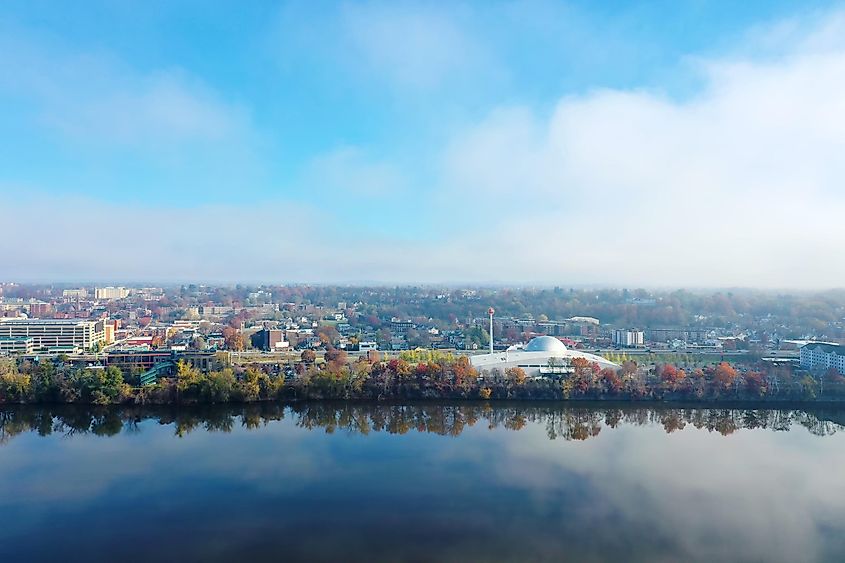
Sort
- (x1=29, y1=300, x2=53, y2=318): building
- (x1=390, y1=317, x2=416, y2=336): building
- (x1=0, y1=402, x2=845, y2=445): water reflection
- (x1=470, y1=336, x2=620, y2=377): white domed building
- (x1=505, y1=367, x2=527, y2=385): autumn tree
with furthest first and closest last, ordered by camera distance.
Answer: (x1=29, y1=300, x2=53, y2=318): building < (x1=390, y1=317, x2=416, y2=336): building < (x1=470, y1=336, x2=620, y2=377): white domed building < (x1=505, y1=367, x2=527, y2=385): autumn tree < (x1=0, y1=402, x2=845, y2=445): water reflection

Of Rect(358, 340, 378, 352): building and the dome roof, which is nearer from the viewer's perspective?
the dome roof

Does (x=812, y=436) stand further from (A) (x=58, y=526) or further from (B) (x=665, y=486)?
(A) (x=58, y=526)

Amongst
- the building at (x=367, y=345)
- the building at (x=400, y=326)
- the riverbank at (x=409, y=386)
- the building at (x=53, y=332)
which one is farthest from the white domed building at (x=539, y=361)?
the building at (x=53, y=332)

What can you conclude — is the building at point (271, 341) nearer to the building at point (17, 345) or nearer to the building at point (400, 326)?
the building at point (400, 326)

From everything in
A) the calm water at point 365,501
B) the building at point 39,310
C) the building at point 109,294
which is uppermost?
the building at point 109,294

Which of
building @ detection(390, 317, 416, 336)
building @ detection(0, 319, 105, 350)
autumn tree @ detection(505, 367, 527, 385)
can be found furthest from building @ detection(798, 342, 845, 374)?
building @ detection(0, 319, 105, 350)

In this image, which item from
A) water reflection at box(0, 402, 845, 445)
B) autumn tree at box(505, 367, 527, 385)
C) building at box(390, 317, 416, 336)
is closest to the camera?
water reflection at box(0, 402, 845, 445)

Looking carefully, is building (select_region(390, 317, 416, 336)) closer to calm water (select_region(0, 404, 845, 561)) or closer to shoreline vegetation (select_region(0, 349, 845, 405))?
shoreline vegetation (select_region(0, 349, 845, 405))
